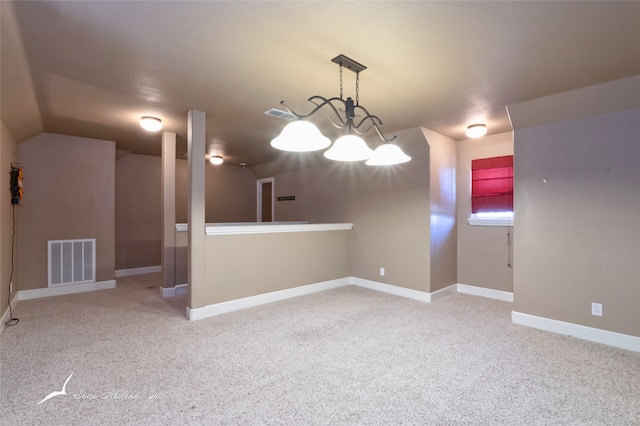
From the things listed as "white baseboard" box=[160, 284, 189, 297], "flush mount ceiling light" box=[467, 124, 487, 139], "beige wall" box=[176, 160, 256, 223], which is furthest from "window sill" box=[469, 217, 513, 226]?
"beige wall" box=[176, 160, 256, 223]

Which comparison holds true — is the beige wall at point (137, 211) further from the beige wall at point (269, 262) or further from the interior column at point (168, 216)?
the beige wall at point (269, 262)

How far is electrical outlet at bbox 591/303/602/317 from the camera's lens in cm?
304

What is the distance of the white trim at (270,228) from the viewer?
12.6 ft

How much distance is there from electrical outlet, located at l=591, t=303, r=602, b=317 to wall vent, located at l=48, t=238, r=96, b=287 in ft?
21.3

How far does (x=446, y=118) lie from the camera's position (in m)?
3.85

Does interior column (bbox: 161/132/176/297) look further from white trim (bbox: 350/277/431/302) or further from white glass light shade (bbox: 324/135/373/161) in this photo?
white glass light shade (bbox: 324/135/373/161)

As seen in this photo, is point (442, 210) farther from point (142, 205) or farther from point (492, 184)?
point (142, 205)

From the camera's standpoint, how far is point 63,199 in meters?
4.71

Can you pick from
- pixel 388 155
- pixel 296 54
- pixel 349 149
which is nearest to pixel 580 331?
pixel 388 155

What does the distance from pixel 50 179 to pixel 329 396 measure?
16.6 ft

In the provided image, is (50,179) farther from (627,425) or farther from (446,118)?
(627,425)

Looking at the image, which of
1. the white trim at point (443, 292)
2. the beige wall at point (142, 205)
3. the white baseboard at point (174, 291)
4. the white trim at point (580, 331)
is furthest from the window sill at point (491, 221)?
the beige wall at point (142, 205)

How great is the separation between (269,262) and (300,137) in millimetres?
2698

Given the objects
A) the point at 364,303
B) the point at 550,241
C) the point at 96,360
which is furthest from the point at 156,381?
the point at 550,241
